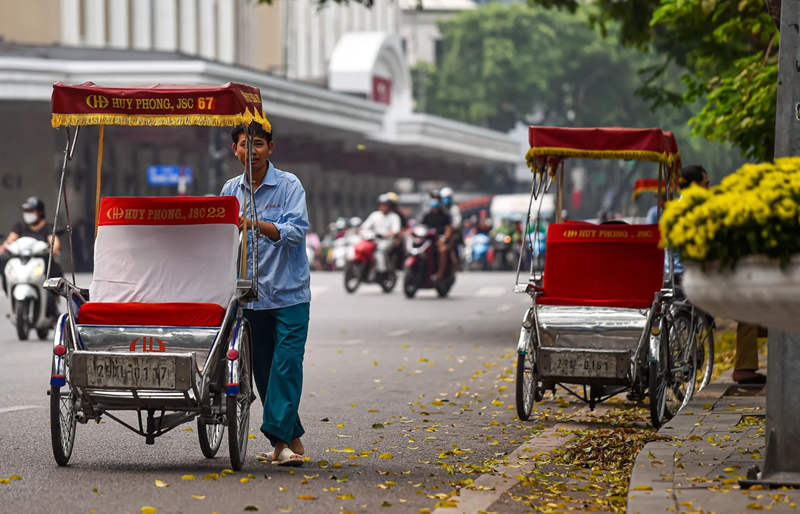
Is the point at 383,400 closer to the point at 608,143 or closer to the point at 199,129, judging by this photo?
the point at 608,143

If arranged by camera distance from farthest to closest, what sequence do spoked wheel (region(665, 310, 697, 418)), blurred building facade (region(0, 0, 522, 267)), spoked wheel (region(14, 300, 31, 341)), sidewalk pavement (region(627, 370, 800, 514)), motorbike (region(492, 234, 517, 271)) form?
motorbike (region(492, 234, 517, 271)) < blurred building facade (region(0, 0, 522, 267)) < spoked wheel (region(14, 300, 31, 341)) < spoked wheel (region(665, 310, 697, 418)) < sidewalk pavement (region(627, 370, 800, 514))

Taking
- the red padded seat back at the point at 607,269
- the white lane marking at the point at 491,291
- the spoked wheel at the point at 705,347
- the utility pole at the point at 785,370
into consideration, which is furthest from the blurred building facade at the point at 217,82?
the utility pole at the point at 785,370

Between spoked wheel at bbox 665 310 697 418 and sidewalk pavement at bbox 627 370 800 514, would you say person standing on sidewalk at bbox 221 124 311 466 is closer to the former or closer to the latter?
sidewalk pavement at bbox 627 370 800 514

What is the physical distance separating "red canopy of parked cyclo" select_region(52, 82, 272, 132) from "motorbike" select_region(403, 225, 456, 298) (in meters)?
16.3

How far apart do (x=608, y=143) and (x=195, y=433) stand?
128 inches

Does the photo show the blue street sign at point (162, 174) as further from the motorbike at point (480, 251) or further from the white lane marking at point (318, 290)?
the white lane marking at point (318, 290)

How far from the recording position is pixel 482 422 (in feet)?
Result: 29.7

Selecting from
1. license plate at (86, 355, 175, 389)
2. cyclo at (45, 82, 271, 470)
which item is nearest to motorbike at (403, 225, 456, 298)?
cyclo at (45, 82, 271, 470)

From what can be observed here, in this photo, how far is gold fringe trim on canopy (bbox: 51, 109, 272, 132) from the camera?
266 inches

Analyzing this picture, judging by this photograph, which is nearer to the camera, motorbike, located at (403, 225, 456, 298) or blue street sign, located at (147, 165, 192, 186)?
motorbike, located at (403, 225, 456, 298)

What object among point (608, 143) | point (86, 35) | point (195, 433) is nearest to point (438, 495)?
point (195, 433)

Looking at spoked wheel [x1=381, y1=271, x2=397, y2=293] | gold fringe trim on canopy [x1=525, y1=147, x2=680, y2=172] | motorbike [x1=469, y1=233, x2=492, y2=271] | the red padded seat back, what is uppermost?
gold fringe trim on canopy [x1=525, y1=147, x2=680, y2=172]

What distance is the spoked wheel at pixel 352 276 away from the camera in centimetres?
2461

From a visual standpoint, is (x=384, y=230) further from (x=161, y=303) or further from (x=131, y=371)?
(x=131, y=371)
